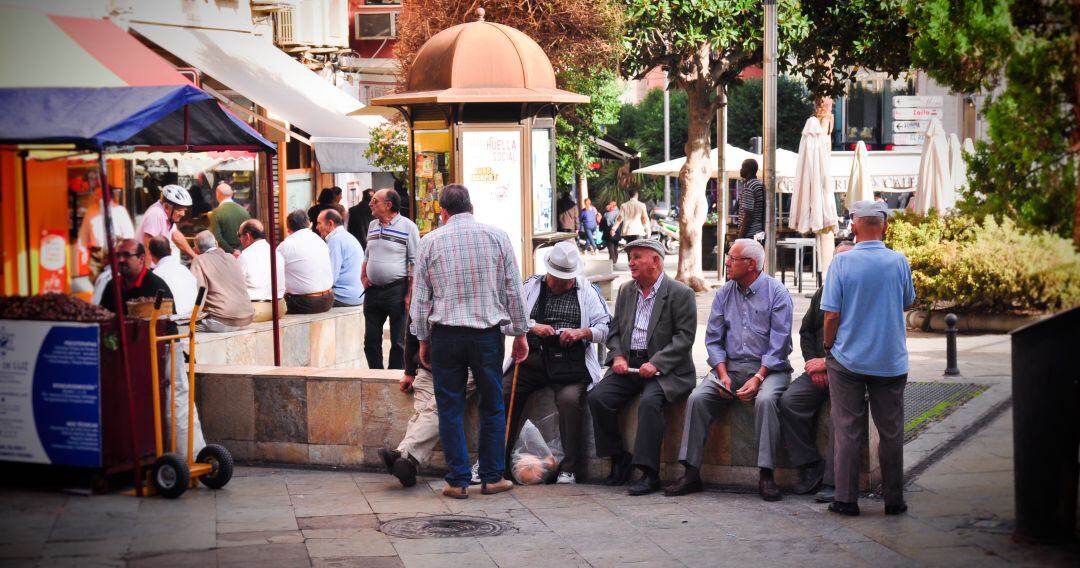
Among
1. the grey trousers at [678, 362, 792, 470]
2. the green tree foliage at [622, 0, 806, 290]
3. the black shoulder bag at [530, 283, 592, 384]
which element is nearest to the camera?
the grey trousers at [678, 362, 792, 470]

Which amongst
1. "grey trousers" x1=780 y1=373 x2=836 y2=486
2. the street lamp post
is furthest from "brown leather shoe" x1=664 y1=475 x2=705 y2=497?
the street lamp post

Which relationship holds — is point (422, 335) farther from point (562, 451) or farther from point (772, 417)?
point (772, 417)

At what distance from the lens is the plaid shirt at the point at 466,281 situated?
7836 millimetres

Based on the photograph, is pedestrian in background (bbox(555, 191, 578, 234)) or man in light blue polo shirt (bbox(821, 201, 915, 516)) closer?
man in light blue polo shirt (bbox(821, 201, 915, 516))

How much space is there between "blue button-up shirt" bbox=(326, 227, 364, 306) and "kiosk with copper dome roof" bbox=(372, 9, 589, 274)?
81 centimetres

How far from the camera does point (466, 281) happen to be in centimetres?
784

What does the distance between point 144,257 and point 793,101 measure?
163 feet

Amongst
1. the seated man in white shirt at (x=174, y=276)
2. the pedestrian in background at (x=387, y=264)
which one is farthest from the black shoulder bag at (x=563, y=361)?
the seated man in white shirt at (x=174, y=276)

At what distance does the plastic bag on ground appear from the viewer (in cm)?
836

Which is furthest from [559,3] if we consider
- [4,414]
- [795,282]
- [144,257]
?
[4,414]

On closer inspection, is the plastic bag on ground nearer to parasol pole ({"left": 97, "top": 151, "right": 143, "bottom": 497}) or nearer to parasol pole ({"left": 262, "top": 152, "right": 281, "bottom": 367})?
parasol pole ({"left": 97, "top": 151, "right": 143, "bottom": 497})

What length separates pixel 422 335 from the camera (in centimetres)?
804

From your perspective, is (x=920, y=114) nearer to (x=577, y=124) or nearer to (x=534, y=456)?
(x=577, y=124)

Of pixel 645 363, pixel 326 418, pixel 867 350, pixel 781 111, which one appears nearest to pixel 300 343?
pixel 326 418
